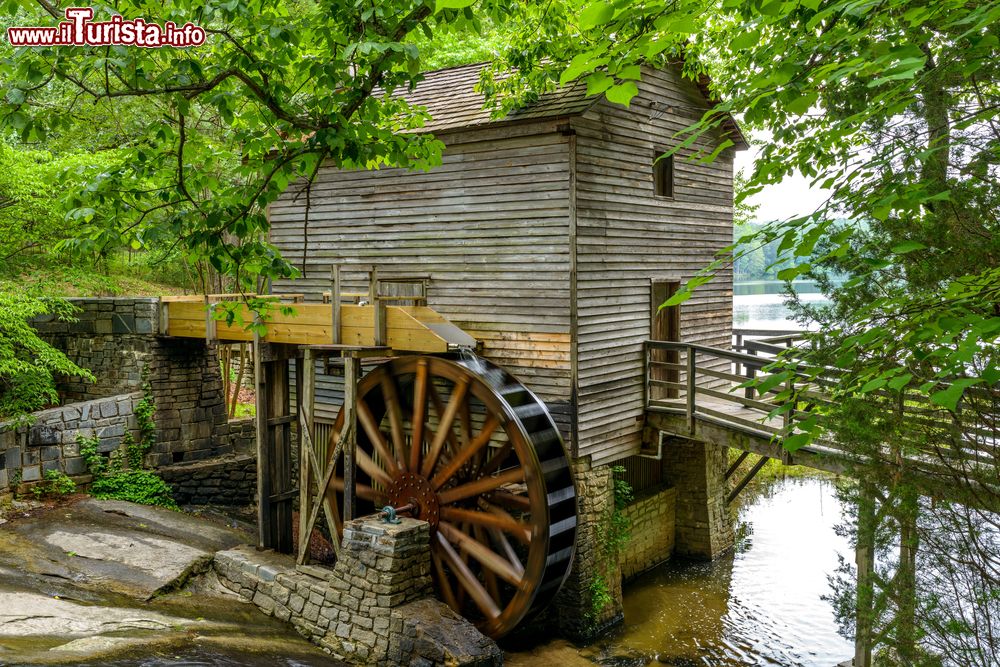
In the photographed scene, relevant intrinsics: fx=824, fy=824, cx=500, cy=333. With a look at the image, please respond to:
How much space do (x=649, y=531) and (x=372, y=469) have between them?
14.6ft

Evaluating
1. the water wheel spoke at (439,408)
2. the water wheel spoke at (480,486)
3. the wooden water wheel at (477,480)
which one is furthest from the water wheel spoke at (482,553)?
the water wheel spoke at (439,408)

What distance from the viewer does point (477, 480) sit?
10008mm

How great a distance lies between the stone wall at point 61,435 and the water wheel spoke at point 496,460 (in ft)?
17.7

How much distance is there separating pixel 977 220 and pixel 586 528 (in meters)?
6.49

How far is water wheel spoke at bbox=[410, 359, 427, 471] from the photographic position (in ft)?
33.1

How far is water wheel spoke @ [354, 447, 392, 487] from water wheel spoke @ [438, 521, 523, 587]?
1071 millimetres

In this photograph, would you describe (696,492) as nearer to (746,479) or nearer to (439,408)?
(746,479)

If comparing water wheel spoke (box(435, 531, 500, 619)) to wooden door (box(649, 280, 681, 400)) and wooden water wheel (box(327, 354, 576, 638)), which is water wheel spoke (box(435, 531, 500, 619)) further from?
wooden door (box(649, 280, 681, 400))

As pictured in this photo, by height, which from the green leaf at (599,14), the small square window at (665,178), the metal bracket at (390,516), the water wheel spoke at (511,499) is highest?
the small square window at (665,178)

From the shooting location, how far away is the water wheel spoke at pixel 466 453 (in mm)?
9633

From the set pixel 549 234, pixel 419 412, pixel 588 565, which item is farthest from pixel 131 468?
pixel 549 234

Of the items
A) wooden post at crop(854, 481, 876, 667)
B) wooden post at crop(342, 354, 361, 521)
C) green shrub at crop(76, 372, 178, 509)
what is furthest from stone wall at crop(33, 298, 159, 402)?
wooden post at crop(854, 481, 876, 667)

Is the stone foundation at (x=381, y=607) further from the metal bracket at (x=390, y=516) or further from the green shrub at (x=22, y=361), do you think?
the green shrub at (x=22, y=361)

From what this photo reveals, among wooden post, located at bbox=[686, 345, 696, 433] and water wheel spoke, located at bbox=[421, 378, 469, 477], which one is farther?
wooden post, located at bbox=[686, 345, 696, 433]
